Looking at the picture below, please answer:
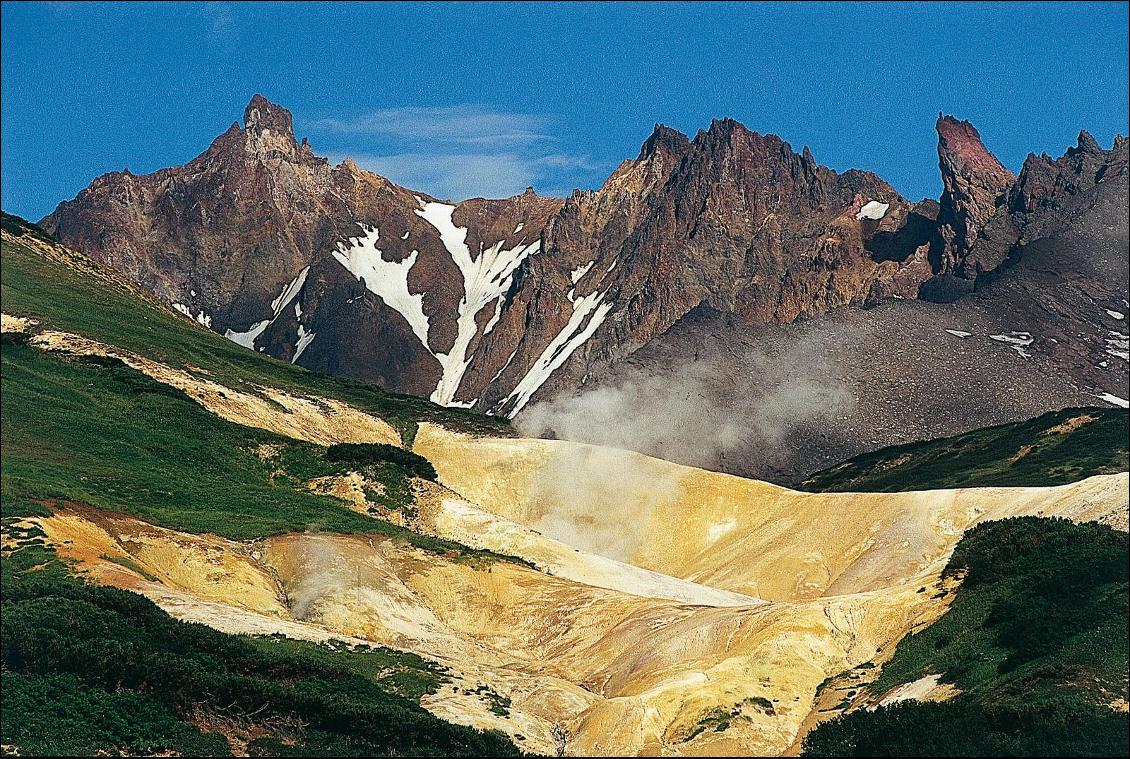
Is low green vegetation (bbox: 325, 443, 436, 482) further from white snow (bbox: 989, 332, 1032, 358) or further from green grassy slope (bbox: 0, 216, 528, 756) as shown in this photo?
white snow (bbox: 989, 332, 1032, 358)

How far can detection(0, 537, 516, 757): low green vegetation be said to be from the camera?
33219 millimetres

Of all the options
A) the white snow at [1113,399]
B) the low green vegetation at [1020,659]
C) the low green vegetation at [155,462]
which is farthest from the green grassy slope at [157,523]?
the white snow at [1113,399]

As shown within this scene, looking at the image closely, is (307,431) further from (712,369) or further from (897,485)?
(712,369)

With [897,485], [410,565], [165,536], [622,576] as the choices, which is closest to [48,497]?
[165,536]

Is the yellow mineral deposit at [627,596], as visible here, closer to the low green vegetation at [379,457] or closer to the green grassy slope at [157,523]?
the low green vegetation at [379,457]

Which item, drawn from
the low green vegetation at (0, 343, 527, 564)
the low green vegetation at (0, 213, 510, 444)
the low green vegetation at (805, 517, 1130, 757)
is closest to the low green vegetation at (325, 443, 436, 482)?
the low green vegetation at (0, 343, 527, 564)

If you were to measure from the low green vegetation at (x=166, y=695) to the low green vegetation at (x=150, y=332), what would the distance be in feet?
188

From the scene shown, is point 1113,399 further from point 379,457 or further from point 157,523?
point 157,523

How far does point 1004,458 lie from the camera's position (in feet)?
420

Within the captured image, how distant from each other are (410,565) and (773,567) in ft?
94.0

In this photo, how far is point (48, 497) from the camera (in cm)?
5478

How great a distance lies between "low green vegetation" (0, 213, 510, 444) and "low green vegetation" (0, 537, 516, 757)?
57357 mm

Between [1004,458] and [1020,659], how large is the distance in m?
93.4

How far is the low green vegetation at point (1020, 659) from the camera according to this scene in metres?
33.3
